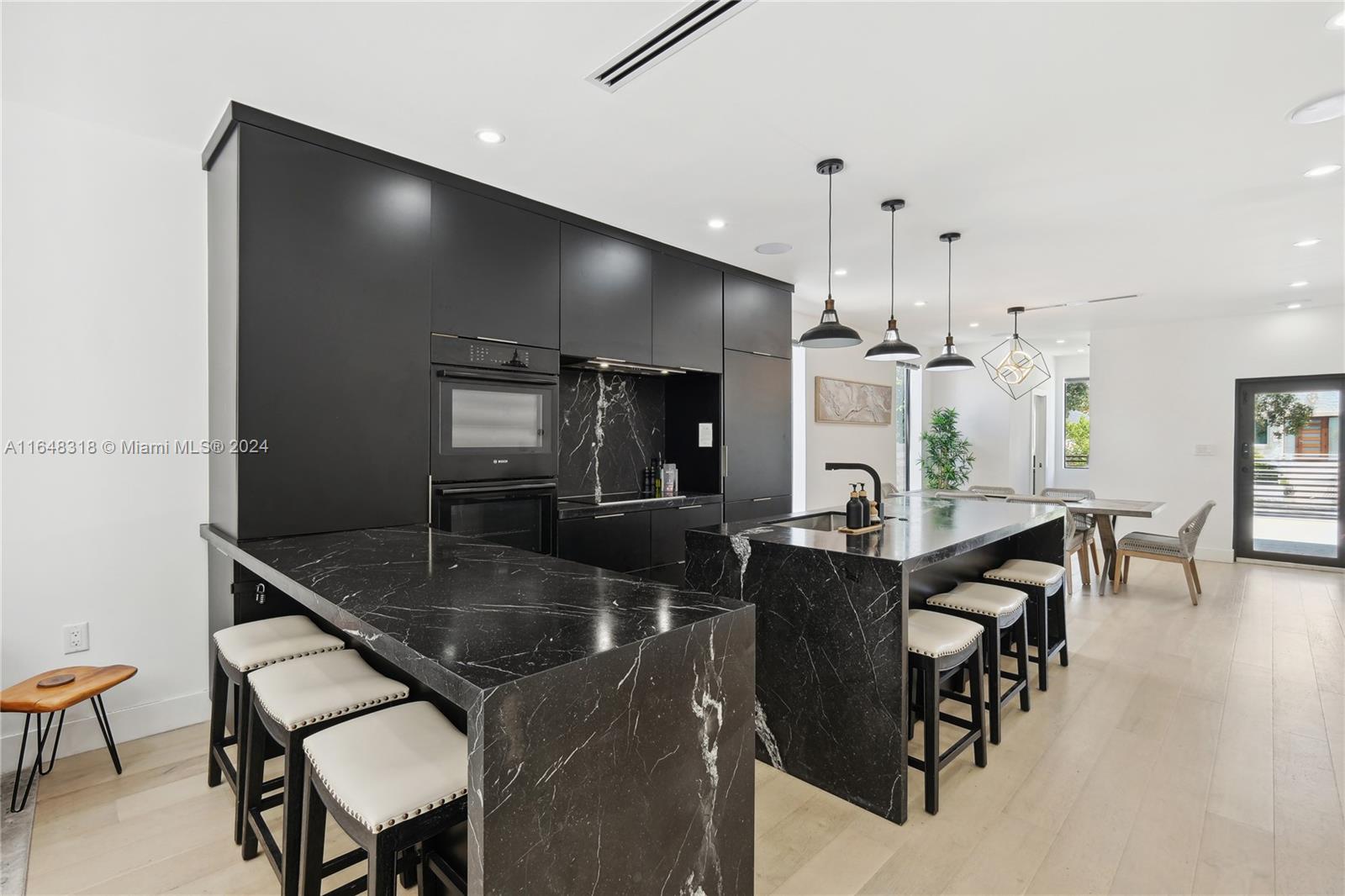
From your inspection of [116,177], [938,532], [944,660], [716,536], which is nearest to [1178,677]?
[938,532]

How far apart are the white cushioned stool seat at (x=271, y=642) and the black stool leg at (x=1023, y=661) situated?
9.23 ft

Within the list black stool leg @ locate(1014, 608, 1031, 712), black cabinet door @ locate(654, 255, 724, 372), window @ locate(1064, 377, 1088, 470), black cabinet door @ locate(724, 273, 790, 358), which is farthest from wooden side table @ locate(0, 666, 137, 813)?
window @ locate(1064, 377, 1088, 470)

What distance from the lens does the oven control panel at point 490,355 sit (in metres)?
3.02

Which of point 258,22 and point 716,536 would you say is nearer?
point 258,22

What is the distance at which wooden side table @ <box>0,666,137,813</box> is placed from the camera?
219cm

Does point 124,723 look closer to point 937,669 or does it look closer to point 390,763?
point 390,763

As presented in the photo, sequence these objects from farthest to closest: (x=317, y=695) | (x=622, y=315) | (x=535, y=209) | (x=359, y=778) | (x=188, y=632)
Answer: (x=622, y=315) < (x=535, y=209) < (x=188, y=632) < (x=317, y=695) < (x=359, y=778)

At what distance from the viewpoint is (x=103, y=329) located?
2613 mm

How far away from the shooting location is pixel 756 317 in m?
4.97

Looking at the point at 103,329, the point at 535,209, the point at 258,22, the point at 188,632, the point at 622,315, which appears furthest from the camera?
the point at 622,315

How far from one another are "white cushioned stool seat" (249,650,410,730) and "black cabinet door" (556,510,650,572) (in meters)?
1.76

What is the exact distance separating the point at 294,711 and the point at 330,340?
166cm

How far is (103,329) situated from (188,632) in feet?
4.40

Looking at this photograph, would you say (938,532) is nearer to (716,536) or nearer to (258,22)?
(716,536)
